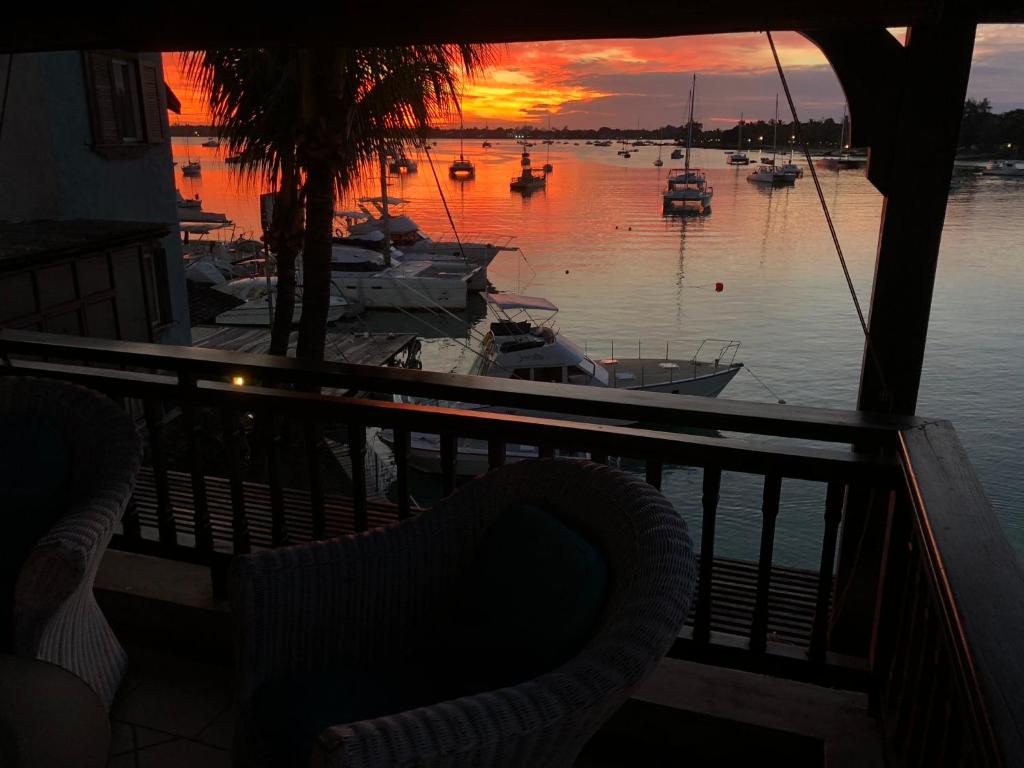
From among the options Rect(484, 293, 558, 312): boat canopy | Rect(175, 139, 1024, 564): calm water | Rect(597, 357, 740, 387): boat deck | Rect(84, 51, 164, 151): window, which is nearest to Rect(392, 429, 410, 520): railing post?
Rect(175, 139, 1024, 564): calm water

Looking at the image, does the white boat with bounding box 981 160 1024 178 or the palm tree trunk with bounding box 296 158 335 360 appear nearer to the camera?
the palm tree trunk with bounding box 296 158 335 360

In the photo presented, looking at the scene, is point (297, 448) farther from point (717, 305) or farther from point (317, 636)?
point (717, 305)

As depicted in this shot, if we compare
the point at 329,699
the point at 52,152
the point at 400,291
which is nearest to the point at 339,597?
the point at 329,699

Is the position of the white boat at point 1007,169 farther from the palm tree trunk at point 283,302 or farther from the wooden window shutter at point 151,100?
the wooden window shutter at point 151,100

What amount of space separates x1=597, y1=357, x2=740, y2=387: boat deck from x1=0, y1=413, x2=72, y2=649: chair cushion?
15.6 m

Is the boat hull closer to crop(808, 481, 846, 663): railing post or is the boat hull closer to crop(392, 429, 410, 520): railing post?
crop(392, 429, 410, 520): railing post

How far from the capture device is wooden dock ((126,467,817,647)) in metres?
2.28

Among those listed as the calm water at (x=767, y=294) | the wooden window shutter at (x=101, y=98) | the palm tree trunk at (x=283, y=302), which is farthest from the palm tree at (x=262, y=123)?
the wooden window shutter at (x=101, y=98)

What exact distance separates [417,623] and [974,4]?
1.72 meters

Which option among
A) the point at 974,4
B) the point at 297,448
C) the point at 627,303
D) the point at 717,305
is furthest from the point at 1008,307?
the point at 974,4

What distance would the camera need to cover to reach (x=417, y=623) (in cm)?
165

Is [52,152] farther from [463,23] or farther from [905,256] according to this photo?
[905,256]

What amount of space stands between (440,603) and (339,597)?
0.22m

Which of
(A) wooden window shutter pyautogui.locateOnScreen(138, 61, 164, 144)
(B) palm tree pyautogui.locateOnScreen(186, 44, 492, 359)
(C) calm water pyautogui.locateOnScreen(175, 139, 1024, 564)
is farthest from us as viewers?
(C) calm water pyautogui.locateOnScreen(175, 139, 1024, 564)
